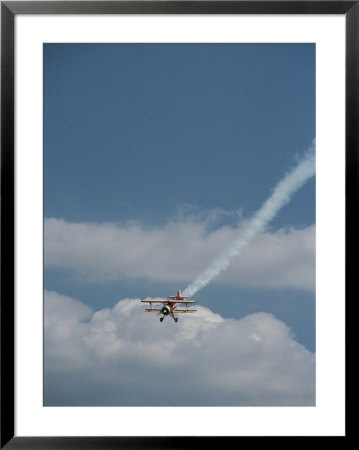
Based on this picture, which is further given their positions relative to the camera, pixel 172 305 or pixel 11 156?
pixel 172 305

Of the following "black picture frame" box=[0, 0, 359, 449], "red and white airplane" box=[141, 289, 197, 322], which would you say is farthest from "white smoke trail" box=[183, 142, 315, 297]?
"black picture frame" box=[0, 0, 359, 449]

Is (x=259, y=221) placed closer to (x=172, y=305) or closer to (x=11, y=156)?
(x=172, y=305)

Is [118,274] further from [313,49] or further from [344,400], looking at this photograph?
[313,49]

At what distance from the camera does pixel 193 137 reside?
140 centimetres

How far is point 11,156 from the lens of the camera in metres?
1.06

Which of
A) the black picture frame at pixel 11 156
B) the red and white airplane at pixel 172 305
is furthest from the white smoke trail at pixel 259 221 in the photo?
the black picture frame at pixel 11 156

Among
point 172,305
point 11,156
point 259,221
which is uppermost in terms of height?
point 11,156

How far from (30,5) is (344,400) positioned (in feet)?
3.70

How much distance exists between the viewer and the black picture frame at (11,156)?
103cm

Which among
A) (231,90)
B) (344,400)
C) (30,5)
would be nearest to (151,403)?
(344,400)

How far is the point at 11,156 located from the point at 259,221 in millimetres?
663

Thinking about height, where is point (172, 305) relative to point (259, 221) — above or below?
below

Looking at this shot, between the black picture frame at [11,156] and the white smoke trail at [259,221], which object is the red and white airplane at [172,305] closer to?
the white smoke trail at [259,221]

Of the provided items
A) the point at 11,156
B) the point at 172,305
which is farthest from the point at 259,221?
the point at 11,156
